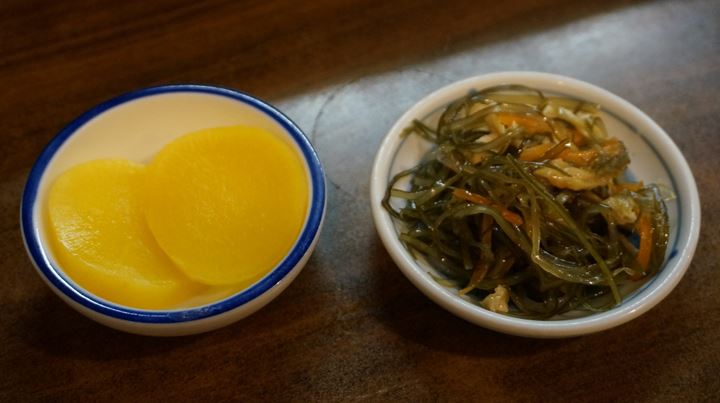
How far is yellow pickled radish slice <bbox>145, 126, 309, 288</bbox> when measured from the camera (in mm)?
1268

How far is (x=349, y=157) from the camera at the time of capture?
172 centimetres

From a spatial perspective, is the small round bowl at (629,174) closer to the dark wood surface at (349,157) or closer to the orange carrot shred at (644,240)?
the orange carrot shred at (644,240)

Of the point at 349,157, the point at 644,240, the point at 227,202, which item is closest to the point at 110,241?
the point at 227,202

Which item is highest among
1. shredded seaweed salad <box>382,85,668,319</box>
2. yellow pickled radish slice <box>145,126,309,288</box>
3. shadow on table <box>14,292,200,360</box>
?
yellow pickled radish slice <box>145,126,309,288</box>

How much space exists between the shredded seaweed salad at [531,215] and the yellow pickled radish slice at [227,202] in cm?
24

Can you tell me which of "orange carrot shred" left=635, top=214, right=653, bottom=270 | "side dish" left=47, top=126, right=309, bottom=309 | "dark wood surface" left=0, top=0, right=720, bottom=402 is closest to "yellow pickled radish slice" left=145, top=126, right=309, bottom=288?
"side dish" left=47, top=126, right=309, bottom=309

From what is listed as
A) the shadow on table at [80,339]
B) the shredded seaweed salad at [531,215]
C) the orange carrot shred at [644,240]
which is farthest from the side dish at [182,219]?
the orange carrot shred at [644,240]

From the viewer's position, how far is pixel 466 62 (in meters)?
1.97

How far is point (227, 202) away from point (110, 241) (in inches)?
10.4

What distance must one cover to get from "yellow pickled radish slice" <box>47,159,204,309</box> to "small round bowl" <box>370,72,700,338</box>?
1.57 ft

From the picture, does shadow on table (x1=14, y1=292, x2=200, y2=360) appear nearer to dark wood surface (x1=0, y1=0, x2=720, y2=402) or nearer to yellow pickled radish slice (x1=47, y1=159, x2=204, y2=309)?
dark wood surface (x1=0, y1=0, x2=720, y2=402)

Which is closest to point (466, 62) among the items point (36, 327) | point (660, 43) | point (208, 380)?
point (660, 43)

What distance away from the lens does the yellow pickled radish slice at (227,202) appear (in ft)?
4.16

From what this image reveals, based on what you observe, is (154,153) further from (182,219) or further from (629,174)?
(629,174)
